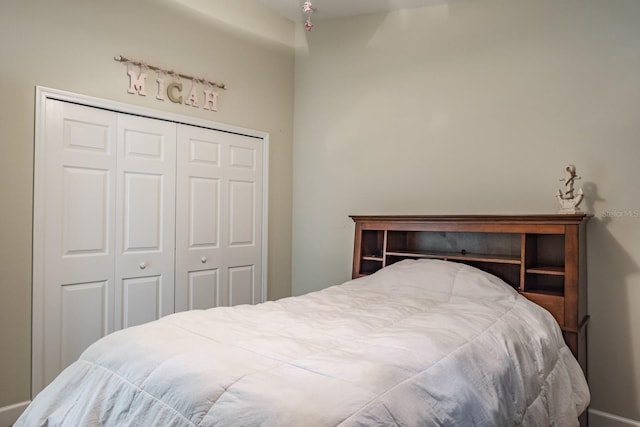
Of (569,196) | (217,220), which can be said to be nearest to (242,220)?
(217,220)

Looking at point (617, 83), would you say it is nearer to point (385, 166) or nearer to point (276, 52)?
point (385, 166)

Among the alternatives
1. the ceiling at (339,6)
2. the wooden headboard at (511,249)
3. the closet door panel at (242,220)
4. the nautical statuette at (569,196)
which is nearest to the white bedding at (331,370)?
the wooden headboard at (511,249)

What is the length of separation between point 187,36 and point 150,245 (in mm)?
1533

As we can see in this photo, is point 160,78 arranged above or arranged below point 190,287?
above

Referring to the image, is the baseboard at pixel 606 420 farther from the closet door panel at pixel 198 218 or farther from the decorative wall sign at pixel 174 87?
the decorative wall sign at pixel 174 87

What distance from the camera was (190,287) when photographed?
10.3 feet

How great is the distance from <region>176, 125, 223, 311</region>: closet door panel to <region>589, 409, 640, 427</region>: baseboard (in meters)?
2.57

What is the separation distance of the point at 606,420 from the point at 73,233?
328 cm

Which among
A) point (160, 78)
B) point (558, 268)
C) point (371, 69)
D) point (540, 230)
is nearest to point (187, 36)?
point (160, 78)

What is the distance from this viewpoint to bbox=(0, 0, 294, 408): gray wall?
2.32 meters

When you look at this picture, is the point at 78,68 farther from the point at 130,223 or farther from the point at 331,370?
the point at 331,370

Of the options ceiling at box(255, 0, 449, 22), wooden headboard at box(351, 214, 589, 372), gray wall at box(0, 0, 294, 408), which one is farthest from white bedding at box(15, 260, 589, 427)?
ceiling at box(255, 0, 449, 22)

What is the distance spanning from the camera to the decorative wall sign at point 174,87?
2.77m

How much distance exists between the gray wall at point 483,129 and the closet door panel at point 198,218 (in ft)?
2.63
